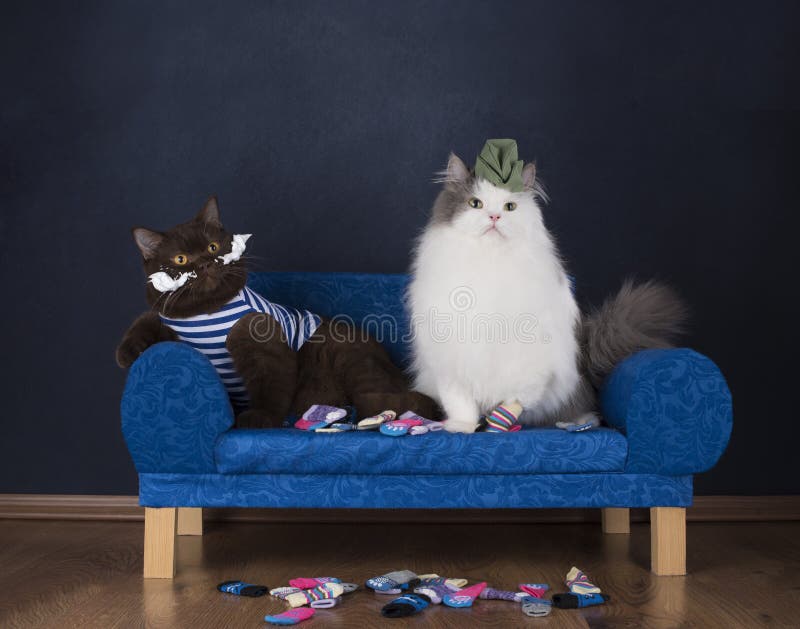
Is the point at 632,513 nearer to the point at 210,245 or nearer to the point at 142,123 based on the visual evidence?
the point at 210,245

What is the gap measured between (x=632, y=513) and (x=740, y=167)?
1418 mm

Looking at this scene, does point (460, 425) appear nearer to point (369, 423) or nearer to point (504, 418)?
point (504, 418)

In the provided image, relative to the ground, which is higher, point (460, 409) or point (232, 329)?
point (232, 329)

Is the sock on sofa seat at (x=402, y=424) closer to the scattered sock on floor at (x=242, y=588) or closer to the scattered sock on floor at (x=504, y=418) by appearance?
the scattered sock on floor at (x=504, y=418)

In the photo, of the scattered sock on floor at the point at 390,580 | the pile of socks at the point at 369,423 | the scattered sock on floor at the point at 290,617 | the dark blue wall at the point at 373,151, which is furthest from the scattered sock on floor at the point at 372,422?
the dark blue wall at the point at 373,151

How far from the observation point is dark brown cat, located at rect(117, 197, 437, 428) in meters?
2.43

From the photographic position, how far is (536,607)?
202cm

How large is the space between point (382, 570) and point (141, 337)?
1.00 metres

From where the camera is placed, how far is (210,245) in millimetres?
2479

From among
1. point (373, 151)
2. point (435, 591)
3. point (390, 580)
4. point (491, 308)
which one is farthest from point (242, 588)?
point (373, 151)

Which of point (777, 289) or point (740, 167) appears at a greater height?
point (740, 167)

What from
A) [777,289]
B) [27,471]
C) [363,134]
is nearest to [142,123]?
[363,134]

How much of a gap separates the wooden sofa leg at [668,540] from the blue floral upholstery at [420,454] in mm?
49

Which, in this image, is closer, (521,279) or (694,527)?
(521,279)
